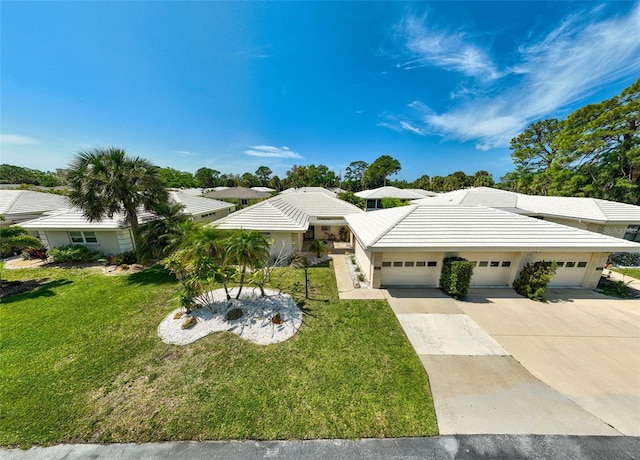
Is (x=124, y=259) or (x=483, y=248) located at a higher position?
(x=483, y=248)

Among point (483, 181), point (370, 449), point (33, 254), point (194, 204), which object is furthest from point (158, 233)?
point (483, 181)

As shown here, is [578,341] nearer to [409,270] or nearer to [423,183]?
[409,270]

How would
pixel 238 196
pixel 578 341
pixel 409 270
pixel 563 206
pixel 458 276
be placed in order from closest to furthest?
pixel 578 341 → pixel 458 276 → pixel 409 270 → pixel 563 206 → pixel 238 196

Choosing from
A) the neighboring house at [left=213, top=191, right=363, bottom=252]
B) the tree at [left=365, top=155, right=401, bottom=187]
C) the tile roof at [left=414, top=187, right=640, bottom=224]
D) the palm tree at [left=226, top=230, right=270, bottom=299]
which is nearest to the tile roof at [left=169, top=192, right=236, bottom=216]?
the neighboring house at [left=213, top=191, right=363, bottom=252]

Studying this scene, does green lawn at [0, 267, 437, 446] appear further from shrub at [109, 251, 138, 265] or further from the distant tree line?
the distant tree line

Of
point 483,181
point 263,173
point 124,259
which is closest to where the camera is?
point 124,259

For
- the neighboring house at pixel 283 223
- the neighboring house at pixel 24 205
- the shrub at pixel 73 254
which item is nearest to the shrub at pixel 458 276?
the neighboring house at pixel 283 223
